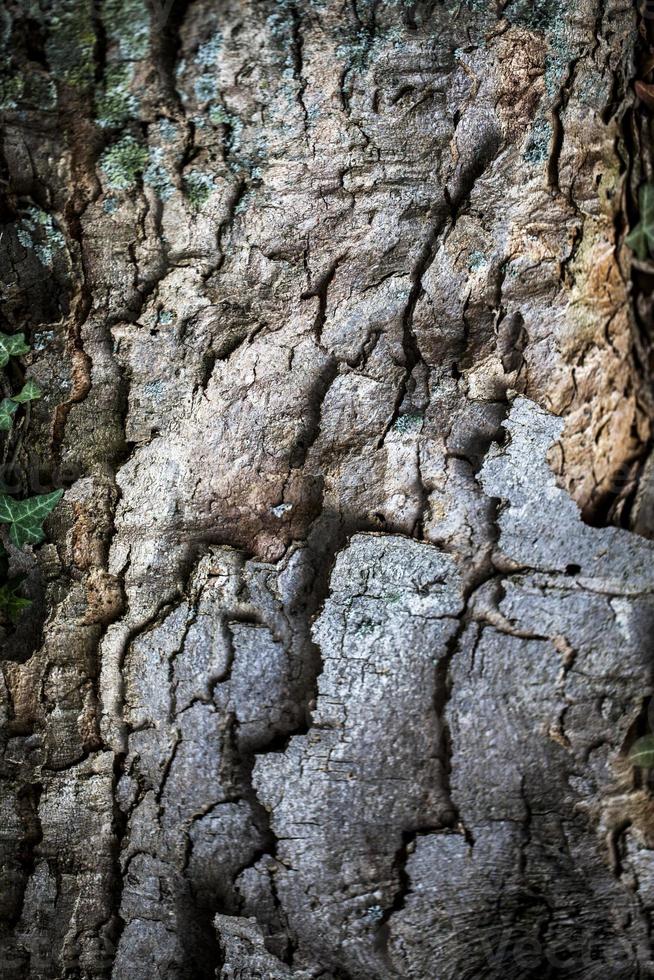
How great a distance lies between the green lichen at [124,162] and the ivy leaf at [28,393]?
326 mm

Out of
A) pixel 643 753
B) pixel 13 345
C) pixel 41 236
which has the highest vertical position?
pixel 41 236

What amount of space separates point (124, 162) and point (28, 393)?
374 millimetres

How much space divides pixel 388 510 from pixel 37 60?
2.72 ft

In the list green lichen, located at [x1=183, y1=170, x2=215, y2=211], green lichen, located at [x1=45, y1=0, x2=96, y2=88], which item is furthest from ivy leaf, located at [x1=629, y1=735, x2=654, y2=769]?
green lichen, located at [x1=45, y1=0, x2=96, y2=88]

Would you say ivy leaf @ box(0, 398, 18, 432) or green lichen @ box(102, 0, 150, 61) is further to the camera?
ivy leaf @ box(0, 398, 18, 432)

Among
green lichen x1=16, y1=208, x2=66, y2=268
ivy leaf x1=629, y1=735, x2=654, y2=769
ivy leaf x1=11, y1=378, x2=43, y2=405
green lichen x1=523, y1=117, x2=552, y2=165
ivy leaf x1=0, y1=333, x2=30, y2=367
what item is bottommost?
ivy leaf x1=629, y1=735, x2=654, y2=769

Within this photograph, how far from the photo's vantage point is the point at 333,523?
1.08 metres

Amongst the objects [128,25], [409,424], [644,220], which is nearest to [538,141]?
[644,220]

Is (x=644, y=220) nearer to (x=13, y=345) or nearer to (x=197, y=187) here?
(x=197, y=187)

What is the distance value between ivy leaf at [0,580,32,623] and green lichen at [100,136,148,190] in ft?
2.06

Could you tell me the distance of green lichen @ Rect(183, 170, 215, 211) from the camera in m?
1.08

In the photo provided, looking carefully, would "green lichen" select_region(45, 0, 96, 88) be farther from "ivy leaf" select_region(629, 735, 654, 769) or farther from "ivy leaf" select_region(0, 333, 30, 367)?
"ivy leaf" select_region(629, 735, 654, 769)

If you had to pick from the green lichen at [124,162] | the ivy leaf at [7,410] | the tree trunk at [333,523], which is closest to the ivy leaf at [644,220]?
the tree trunk at [333,523]

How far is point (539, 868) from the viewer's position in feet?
3.53
